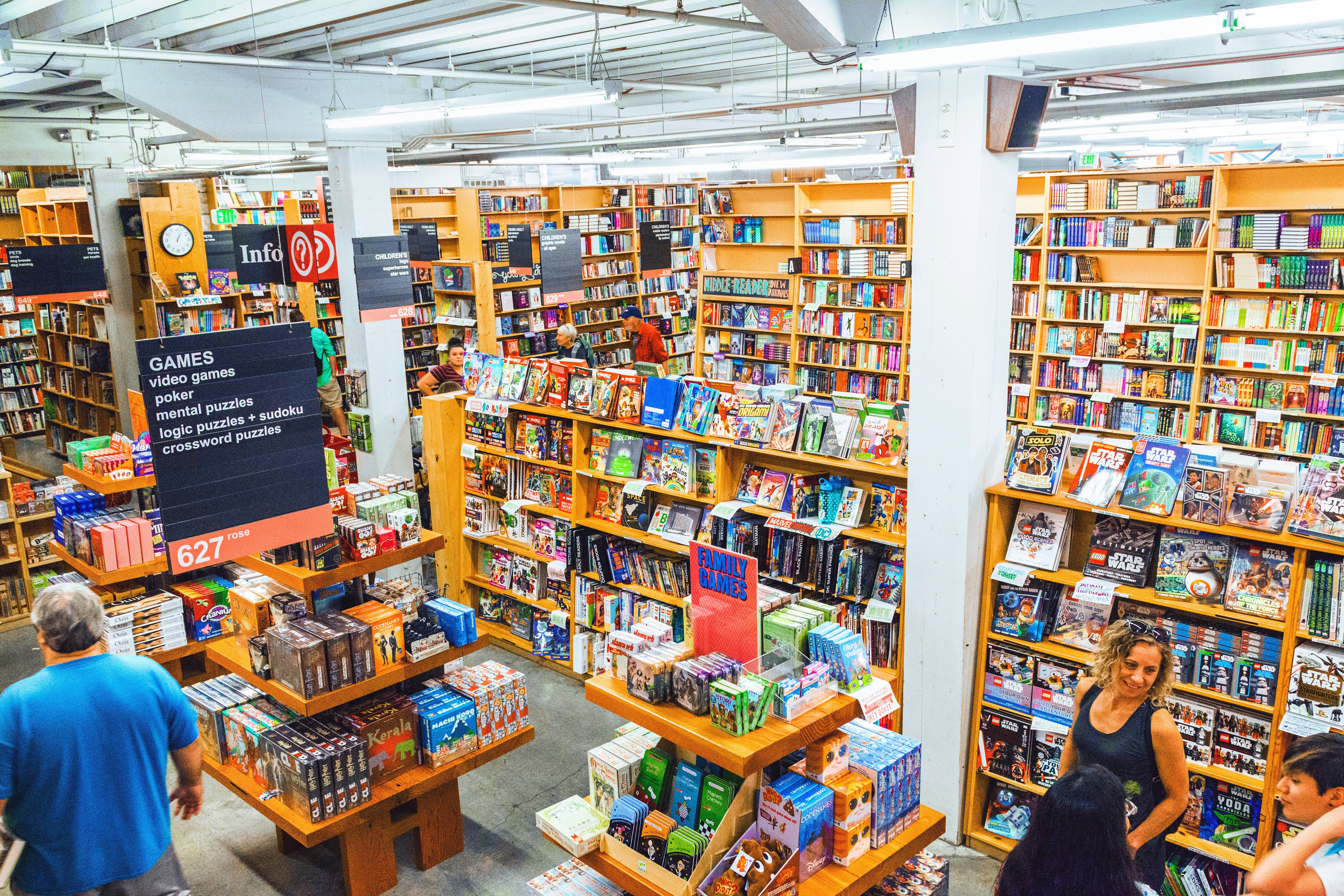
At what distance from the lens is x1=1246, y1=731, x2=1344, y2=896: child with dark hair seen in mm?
2459

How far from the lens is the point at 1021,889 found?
7.78 feet

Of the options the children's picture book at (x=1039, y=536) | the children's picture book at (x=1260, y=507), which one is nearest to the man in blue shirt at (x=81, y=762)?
the children's picture book at (x=1039, y=536)

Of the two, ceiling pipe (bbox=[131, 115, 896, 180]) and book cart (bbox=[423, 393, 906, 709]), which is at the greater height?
ceiling pipe (bbox=[131, 115, 896, 180])

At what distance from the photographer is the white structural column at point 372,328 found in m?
8.55

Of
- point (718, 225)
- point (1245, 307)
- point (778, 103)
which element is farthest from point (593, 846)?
point (718, 225)

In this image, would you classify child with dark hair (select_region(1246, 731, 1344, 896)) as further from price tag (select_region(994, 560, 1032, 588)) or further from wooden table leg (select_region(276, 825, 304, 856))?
wooden table leg (select_region(276, 825, 304, 856))

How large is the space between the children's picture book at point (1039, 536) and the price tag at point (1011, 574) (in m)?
0.05

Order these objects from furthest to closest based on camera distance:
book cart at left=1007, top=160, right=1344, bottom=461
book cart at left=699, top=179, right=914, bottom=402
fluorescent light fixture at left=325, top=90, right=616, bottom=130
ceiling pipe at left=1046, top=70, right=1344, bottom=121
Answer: book cart at left=699, top=179, right=914, bottom=402
book cart at left=1007, top=160, right=1344, bottom=461
fluorescent light fixture at left=325, top=90, right=616, bottom=130
ceiling pipe at left=1046, top=70, right=1344, bottom=121

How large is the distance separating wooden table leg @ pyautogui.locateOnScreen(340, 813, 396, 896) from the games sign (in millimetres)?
1959

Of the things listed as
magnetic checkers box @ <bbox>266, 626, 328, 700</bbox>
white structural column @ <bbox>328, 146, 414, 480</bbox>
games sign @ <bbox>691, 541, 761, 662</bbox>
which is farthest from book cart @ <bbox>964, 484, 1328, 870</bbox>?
white structural column @ <bbox>328, 146, 414, 480</bbox>

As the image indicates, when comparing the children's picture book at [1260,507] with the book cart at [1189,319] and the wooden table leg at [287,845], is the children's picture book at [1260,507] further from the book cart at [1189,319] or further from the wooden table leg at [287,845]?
the wooden table leg at [287,845]

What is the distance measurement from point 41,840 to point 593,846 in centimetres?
182

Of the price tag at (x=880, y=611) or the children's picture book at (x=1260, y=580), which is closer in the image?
the children's picture book at (x=1260, y=580)

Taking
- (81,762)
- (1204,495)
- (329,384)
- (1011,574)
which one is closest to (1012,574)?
(1011,574)
